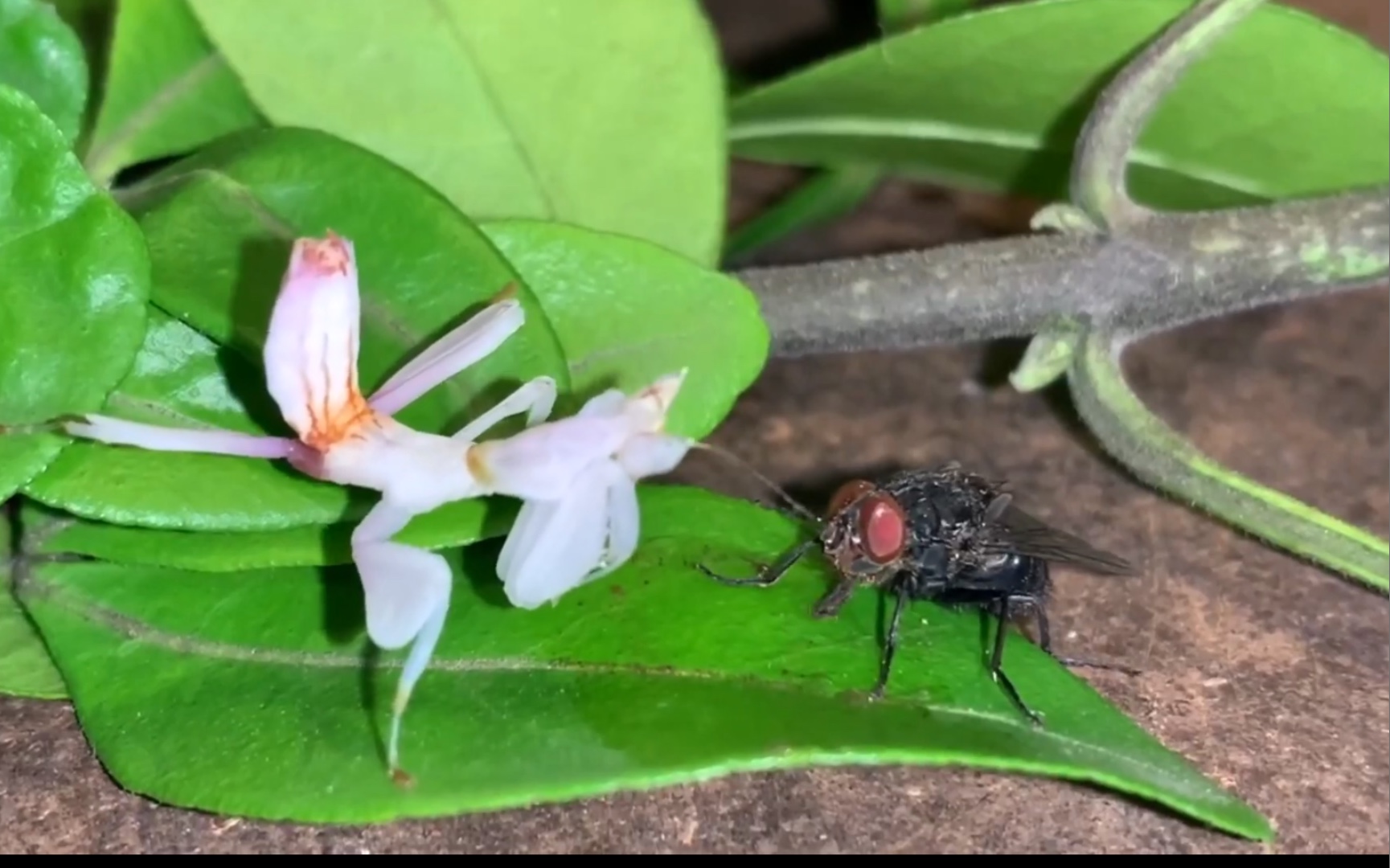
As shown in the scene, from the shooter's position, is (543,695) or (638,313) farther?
(638,313)

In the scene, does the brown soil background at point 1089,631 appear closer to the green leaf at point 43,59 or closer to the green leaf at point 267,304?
the green leaf at point 267,304

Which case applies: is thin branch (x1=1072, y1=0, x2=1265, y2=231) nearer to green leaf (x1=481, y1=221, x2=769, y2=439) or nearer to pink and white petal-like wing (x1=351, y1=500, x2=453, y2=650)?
green leaf (x1=481, y1=221, x2=769, y2=439)

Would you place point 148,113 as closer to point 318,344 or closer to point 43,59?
point 43,59

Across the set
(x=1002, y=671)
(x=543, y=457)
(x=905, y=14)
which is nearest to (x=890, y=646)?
(x=1002, y=671)

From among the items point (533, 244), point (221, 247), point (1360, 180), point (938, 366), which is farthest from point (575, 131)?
point (1360, 180)

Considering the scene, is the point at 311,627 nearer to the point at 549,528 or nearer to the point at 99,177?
the point at 549,528

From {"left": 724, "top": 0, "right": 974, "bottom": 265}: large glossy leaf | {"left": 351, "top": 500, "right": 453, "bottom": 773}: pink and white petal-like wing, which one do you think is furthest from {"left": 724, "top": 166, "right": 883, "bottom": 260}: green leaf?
{"left": 351, "top": 500, "right": 453, "bottom": 773}: pink and white petal-like wing
